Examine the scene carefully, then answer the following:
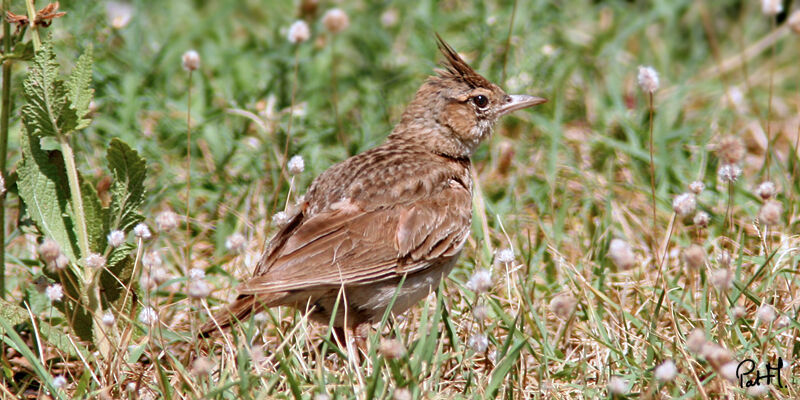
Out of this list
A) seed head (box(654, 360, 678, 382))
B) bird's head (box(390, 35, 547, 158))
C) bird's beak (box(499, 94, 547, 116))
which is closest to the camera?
seed head (box(654, 360, 678, 382))

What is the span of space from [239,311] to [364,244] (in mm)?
559

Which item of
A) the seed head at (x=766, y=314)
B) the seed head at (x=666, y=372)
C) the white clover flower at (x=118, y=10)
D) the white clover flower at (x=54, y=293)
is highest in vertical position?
the white clover flower at (x=118, y=10)

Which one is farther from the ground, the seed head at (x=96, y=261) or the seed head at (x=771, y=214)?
the seed head at (x=96, y=261)

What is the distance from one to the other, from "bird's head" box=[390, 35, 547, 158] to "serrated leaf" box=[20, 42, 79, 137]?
5.53ft

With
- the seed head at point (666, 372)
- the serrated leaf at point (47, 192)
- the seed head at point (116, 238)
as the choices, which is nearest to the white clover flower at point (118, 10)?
the serrated leaf at point (47, 192)

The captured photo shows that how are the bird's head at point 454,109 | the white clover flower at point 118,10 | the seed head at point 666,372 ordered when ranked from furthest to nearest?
the white clover flower at point 118,10 → the bird's head at point 454,109 → the seed head at point 666,372

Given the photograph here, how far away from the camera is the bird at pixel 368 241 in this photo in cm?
362

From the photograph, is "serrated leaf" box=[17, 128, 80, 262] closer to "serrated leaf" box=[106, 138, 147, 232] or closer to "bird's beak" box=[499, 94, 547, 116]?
"serrated leaf" box=[106, 138, 147, 232]

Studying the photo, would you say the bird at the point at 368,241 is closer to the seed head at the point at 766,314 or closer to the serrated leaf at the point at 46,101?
the serrated leaf at the point at 46,101

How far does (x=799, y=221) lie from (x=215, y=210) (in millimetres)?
2818

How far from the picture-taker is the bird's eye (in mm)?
4797

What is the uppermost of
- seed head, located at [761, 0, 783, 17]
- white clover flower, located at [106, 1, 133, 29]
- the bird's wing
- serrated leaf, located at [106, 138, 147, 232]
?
white clover flower, located at [106, 1, 133, 29]

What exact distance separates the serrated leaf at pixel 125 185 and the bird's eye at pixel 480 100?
1752 mm

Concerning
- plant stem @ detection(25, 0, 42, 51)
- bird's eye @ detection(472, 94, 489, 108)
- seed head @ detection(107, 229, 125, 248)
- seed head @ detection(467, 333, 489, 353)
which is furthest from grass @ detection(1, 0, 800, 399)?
bird's eye @ detection(472, 94, 489, 108)
